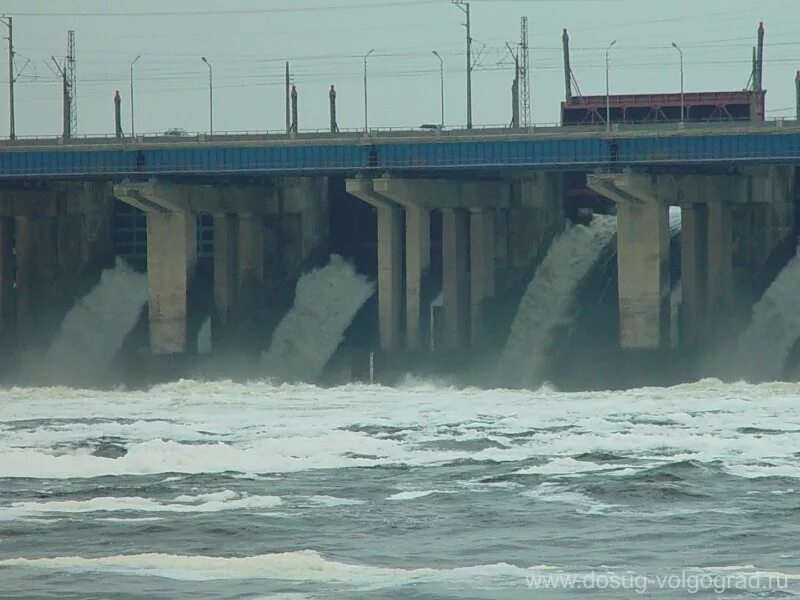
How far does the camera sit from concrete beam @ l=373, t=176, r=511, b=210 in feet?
229

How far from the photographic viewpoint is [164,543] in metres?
31.5

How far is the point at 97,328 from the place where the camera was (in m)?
77.2

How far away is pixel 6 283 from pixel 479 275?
21456 mm

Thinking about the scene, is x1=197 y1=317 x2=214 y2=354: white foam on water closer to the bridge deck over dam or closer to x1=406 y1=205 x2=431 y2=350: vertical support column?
the bridge deck over dam

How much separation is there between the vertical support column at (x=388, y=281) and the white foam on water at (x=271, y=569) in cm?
4016

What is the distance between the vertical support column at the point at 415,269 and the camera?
230 ft

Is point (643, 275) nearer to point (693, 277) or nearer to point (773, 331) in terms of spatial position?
point (693, 277)

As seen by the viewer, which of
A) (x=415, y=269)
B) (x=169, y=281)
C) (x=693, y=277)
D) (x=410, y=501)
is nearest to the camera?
(x=410, y=501)

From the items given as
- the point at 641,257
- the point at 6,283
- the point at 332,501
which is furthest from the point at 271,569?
the point at 6,283

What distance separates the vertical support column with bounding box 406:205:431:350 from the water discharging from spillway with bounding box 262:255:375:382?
14.4 ft

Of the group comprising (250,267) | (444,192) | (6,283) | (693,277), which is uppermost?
(444,192)

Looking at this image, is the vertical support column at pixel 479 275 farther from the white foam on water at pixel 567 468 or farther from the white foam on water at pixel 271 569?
the white foam on water at pixel 271 569

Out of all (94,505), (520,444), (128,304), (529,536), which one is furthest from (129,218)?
(529,536)

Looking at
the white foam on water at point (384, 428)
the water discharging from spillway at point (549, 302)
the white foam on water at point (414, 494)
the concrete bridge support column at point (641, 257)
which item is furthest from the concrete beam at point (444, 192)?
the white foam on water at point (414, 494)
